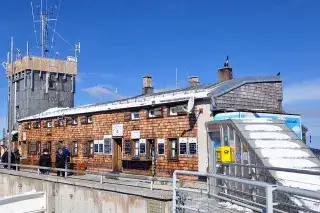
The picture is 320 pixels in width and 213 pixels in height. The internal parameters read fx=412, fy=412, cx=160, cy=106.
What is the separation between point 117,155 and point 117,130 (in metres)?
1.49

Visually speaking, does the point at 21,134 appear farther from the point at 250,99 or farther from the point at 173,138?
the point at 250,99

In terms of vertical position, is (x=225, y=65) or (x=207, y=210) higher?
(x=225, y=65)

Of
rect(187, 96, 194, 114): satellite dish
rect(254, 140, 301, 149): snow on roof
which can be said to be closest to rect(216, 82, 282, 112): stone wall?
rect(187, 96, 194, 114): satellite dish

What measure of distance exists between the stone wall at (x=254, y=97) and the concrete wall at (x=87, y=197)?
256 inches

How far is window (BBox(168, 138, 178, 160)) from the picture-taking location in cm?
1956

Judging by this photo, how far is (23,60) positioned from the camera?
4044 cm

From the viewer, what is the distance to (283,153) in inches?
479

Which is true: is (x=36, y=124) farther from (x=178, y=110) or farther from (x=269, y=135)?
(x=269, y=135)

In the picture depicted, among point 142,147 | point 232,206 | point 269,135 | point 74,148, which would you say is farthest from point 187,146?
point 74,148

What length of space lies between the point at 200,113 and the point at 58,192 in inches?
270

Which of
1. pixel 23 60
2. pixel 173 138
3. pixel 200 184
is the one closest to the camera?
pixel 200 184

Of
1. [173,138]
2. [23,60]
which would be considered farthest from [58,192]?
[23,60]

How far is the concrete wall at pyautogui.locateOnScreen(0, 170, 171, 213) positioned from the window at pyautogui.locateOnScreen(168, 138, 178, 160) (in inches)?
214

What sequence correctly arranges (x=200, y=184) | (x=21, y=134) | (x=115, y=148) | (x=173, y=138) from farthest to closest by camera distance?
(x=21, y=134) → (x=115, y=148) → (x=173, y=138) → (x=200, y=184)
